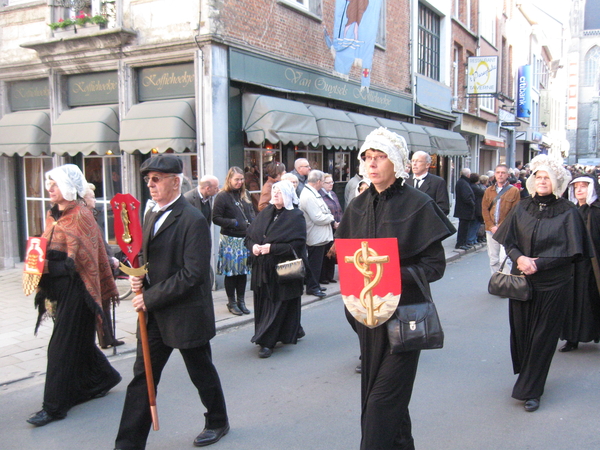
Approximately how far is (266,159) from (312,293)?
3.47m

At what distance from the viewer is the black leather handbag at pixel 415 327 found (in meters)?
2.85

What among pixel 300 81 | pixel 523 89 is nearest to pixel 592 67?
pixel 523 89

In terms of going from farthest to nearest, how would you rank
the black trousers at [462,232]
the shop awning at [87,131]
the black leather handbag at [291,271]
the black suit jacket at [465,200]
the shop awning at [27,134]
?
1. the black trousers at [462,232]
2. the black suit jacket at [465,200]
3. the shop awning at [27,134]
4. the shop awning at [87,131]
5. the black leather handbag at [291,271]

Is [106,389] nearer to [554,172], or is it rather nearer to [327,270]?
[554,172]

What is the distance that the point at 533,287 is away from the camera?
4.43 meters

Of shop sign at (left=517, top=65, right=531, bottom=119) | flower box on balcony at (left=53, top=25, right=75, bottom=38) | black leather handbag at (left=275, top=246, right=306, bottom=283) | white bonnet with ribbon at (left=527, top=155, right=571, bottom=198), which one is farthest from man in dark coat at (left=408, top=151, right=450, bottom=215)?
shop sign at (left=517, top=65, right=531, bottom=119)

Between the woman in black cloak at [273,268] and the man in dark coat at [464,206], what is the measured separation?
7792 mm

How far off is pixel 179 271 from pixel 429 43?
17774 mm

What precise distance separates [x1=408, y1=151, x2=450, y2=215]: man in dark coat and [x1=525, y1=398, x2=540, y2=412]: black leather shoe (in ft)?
10.8

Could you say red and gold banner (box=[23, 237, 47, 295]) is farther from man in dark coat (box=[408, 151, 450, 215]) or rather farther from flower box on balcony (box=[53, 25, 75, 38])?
flower box on balcony (box=[53, 25, 75, 38])

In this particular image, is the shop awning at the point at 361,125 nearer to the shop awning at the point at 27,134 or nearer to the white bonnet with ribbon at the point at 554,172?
the shop awning at the point at 27,134

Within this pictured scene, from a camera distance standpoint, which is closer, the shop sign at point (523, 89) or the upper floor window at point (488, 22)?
the upper floor window at point (488, 22)

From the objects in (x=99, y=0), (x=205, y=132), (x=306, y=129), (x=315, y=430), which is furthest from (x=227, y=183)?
(x=99, y=0)

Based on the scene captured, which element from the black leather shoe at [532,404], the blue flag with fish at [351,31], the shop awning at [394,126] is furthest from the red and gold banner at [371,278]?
the shop awning at [394,126]
